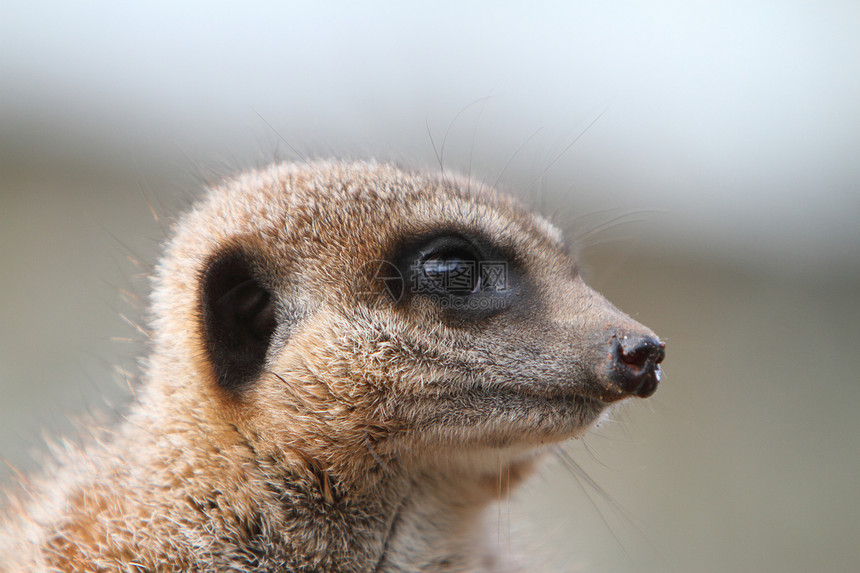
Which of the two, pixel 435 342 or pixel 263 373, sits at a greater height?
pixel 435 342

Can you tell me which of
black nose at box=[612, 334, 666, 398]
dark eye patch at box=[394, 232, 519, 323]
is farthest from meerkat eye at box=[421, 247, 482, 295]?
black nose at box=[612, 334, 666, 398]

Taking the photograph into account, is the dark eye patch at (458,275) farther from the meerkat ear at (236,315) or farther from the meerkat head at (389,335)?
the meerkat ear at (236,315)

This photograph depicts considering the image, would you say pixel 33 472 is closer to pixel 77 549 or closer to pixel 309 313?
pixel 77 549

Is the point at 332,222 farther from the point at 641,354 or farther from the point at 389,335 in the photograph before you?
the point at 641,354

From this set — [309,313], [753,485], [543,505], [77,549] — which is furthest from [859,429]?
[77,549]

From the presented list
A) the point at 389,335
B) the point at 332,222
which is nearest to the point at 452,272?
the point at 389,335

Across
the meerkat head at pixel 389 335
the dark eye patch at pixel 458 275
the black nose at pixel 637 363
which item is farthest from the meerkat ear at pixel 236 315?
the black nose at pixel 637 363

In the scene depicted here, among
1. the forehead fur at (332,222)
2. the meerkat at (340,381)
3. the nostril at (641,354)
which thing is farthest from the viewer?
the forehead fur at (332,222)
